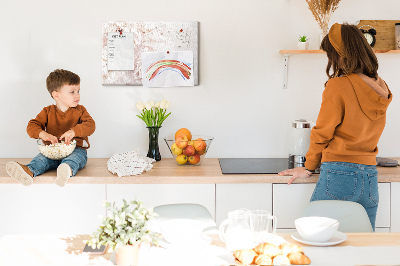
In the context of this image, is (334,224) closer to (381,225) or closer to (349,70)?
(349,70)

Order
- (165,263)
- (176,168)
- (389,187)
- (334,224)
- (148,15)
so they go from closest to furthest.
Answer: (165,263), (334,224), (389,187), (176,168), (148,15)

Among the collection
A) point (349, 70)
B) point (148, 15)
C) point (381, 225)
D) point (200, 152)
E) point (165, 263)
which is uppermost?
point (148, 15)

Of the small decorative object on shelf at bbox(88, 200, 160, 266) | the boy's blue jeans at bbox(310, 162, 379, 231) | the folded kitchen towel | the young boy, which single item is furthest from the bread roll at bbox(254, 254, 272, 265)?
the young boy

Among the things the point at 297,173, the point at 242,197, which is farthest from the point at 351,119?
the point at 242,197

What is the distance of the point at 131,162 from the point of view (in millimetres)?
2605

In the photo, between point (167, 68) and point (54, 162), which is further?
point (167, 68)

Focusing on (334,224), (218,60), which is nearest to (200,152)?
(218,60)

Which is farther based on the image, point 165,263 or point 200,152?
point 200,152

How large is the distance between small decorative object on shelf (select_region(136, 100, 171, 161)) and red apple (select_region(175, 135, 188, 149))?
A: 197 mm

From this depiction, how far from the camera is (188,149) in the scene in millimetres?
2777

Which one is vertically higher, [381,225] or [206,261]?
[206,261]

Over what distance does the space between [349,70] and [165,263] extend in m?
1.32

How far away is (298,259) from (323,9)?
76.4 inches

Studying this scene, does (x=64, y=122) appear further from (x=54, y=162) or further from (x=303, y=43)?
(x=303, y=43)
